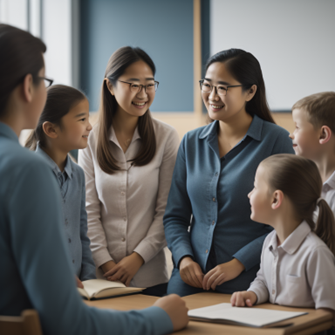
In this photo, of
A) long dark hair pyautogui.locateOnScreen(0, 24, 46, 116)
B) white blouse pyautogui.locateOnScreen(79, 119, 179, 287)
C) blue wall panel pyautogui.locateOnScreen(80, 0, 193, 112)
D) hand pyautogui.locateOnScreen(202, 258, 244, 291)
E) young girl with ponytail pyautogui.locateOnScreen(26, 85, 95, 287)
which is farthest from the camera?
blue wall panel pyautogui.locateOnScreen(80, 0, 193, 112)

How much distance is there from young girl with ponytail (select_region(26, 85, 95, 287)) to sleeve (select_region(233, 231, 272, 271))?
1.99 ft

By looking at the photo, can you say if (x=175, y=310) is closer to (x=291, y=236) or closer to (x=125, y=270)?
(x=291, y=236)

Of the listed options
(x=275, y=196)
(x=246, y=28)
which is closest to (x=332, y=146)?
(x=275, y=196)

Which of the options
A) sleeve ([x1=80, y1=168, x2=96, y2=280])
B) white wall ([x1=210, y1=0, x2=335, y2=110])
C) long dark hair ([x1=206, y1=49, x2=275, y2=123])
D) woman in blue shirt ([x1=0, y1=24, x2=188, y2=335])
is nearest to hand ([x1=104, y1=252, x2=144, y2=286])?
sleeve ([x1=80, y1=168, x2=96, y2=280])

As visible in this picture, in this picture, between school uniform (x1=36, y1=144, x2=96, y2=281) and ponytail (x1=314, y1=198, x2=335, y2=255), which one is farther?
school uniform (x1=36, y1=144, x2=96, y2=281)

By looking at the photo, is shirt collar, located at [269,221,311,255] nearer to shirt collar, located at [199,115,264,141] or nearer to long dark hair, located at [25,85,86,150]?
shirt collar, located at [199,115,264,141]

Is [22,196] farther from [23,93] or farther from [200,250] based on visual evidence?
[200,250]

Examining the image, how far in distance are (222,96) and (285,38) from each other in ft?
10.4

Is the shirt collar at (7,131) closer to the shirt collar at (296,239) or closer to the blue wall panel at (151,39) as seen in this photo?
the shirt collar at (296,239)

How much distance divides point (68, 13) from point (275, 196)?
15.4 feet

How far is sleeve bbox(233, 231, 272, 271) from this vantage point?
1593 mm

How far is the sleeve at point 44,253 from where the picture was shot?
30.0 inches

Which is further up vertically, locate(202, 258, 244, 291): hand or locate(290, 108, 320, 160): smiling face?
locate(290, 108, 320, 160): smiling face

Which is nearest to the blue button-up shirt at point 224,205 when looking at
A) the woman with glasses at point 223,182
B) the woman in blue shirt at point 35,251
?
the woman with glasses at point 223,182
